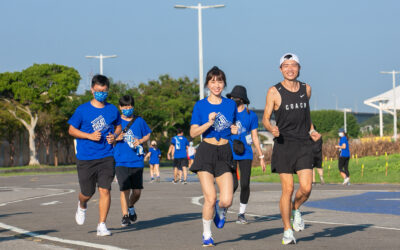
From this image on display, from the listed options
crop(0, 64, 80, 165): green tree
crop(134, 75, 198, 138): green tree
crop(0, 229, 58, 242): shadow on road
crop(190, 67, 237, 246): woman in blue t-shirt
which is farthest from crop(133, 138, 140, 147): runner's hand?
crop(134, 75, 198, 138): green tree

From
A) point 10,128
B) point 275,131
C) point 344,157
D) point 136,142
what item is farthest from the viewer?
point 10,128

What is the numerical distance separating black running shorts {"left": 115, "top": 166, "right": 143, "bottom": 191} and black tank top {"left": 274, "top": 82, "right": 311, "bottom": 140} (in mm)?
3276

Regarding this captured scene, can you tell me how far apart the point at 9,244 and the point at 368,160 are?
23504mm

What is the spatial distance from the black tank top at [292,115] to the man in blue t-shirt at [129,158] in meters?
3.05

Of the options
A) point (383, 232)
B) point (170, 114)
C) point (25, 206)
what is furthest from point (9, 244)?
point (170, 114)

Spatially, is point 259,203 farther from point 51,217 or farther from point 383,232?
point 383,232

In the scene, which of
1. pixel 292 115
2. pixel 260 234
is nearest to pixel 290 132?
pixel 292 115

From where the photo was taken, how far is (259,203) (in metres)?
15.6

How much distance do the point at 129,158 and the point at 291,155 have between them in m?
3.35

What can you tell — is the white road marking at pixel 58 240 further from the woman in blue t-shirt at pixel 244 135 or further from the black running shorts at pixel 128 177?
the woman in blue t-shirt at pixel 244 135

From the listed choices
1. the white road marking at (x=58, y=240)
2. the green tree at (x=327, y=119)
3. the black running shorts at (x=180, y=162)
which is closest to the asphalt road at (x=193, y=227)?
the white road marking at (x=58, y=240)

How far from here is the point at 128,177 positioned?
11.3 metres

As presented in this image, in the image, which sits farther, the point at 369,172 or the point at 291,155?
the point at 369,172

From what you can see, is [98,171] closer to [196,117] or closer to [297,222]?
[196,117]
